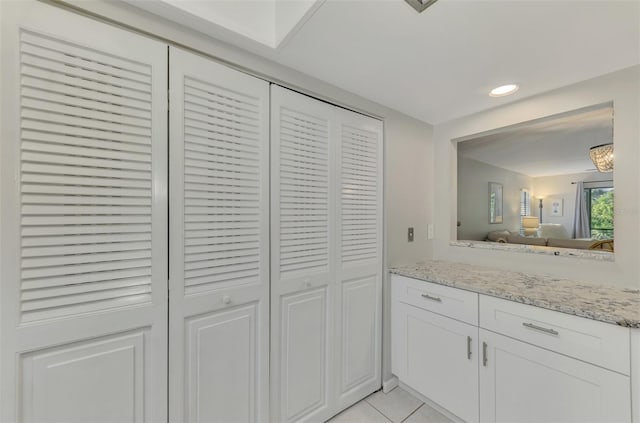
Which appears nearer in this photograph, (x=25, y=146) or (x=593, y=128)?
(x=25, y=146)

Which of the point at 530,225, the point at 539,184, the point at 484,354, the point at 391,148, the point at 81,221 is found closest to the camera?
the point at 81,221

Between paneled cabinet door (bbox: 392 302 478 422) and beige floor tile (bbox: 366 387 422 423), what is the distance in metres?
0.12

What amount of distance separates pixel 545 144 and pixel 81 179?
4783 mm

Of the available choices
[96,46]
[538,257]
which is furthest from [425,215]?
[96,46]

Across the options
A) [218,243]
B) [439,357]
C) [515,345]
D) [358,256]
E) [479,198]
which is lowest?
[439,357]

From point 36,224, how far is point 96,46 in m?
0.66

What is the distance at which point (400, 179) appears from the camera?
78.4 inches

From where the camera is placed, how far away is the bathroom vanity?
1061mm

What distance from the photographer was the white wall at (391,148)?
116 centimetres

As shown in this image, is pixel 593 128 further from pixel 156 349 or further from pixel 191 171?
pixel 156 349

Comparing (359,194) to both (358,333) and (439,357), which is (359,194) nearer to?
(358,333)

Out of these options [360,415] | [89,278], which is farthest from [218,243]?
[360,415]

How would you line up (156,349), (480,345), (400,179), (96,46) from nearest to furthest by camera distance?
(96,46) < (156,349) < (480,345) < (400,179)

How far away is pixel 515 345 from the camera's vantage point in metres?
1.31
